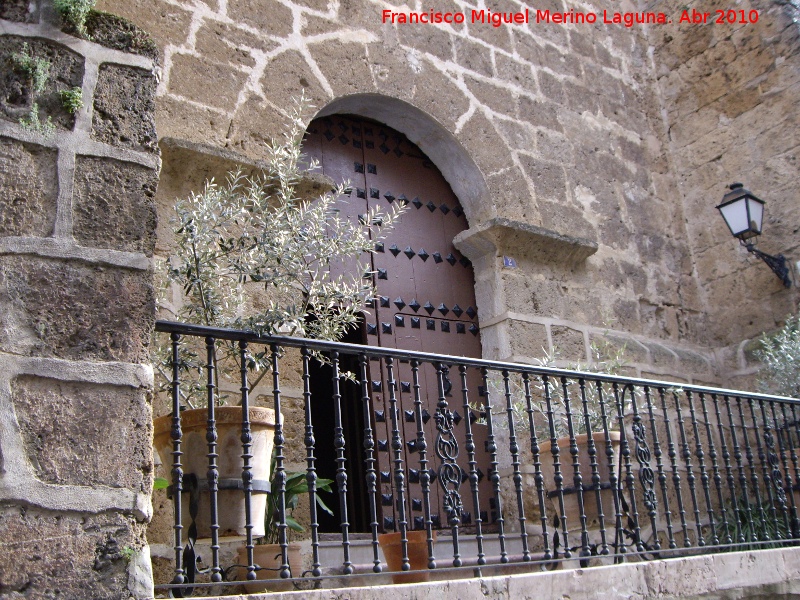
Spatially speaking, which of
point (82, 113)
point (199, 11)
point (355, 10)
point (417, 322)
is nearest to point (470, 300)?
point (417, 322)

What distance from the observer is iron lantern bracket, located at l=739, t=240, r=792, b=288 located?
22.4ft

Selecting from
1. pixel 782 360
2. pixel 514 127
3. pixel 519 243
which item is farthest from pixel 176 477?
pixel 782 360

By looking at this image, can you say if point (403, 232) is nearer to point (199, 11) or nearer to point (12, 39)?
point (199, 11)

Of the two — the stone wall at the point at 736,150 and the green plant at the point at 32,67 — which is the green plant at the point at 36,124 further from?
the stone wall at the point at 736,150

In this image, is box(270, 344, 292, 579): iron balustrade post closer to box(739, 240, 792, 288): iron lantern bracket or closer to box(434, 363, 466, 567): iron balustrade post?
box(434, 363, 466, 567): iron balustrade post

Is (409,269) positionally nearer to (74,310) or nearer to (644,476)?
(644,476)

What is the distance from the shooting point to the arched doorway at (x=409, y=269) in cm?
534

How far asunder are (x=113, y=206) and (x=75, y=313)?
35 cm

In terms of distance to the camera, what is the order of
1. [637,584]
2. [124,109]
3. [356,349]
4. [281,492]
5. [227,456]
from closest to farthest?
[124,109] → [281,492] → [227,456] → [356,349] → [637,584]

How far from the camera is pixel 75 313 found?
2604mm

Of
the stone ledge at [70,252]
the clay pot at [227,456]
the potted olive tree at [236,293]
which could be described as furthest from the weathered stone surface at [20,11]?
the clay pot at [227,456]

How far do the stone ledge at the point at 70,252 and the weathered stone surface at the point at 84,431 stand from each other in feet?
1.17

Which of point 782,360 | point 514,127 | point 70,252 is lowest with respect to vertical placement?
point 70,252

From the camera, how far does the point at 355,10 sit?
5.82 metres
